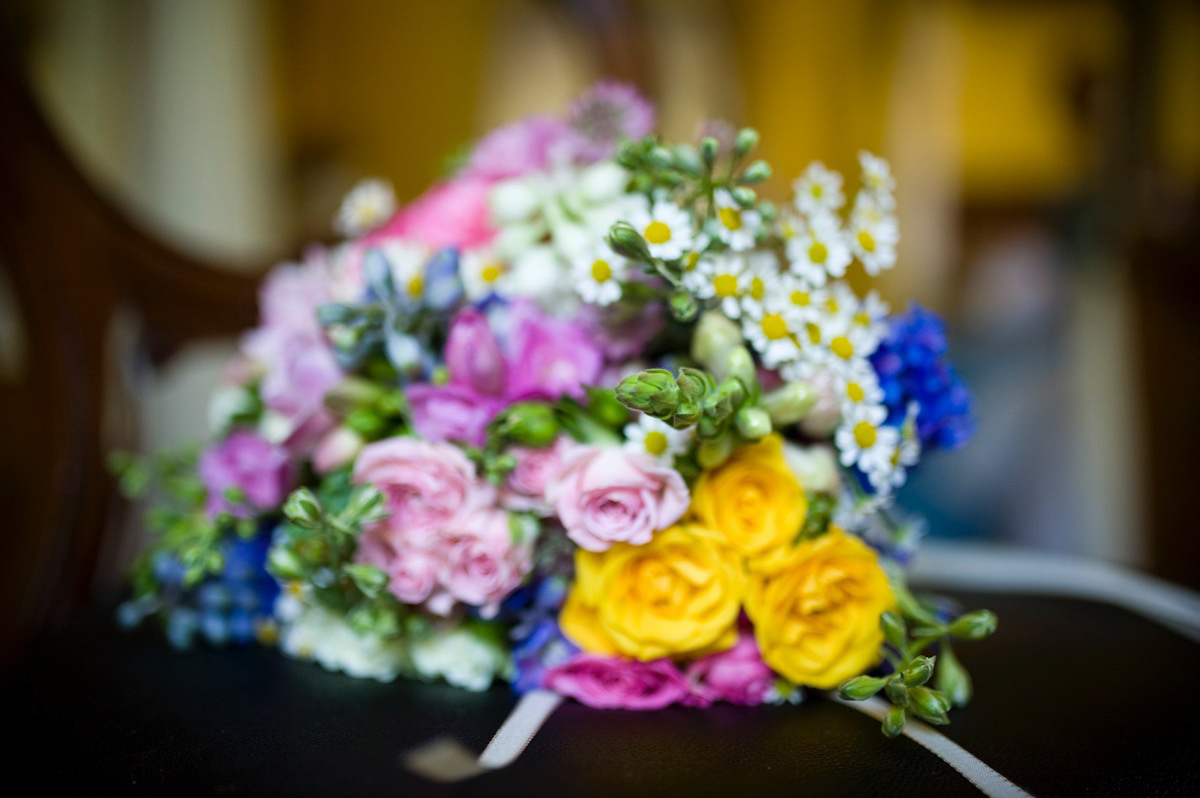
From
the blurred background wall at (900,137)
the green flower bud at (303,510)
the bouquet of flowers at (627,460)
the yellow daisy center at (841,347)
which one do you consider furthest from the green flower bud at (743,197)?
the blurred background wall at (900,137)

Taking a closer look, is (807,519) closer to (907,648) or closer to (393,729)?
(907,648)

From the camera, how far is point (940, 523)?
1.70m

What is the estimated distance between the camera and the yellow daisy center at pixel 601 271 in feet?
1.79

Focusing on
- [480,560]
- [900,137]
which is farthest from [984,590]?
[900,137]

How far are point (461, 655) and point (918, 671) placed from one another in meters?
0.29

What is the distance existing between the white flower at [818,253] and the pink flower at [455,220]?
28cm

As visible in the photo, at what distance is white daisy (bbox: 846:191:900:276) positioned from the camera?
583 millimetres

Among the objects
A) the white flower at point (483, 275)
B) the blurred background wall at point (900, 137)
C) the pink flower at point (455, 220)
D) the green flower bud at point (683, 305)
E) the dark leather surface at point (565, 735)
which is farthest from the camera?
the blurred background wall at point (900, 137)

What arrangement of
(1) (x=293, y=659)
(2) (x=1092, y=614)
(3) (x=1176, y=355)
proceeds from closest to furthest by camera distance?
(1) (x=293, y=659), (2) (x=1092, y=614), (3) (x=1176, y=355)

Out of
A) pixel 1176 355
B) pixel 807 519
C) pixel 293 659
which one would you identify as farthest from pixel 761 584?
pixel 1176 355

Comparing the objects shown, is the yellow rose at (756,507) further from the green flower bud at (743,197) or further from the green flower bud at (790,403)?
the green flower bud at (743,197)

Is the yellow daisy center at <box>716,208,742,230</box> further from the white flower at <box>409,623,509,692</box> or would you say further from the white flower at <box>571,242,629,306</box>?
the white flower at <box>409,623,509,692</box>

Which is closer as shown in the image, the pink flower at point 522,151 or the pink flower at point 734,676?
the pink flower at point 734,676

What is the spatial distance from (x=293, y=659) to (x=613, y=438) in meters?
0.30
